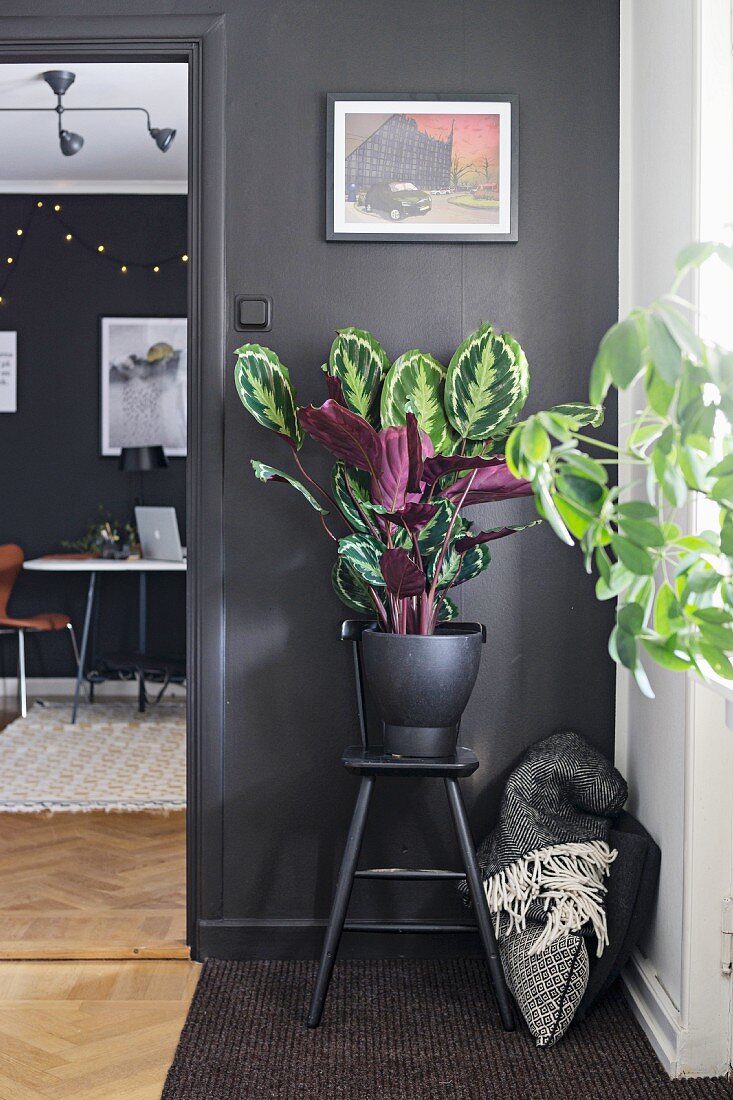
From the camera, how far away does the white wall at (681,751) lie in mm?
1896

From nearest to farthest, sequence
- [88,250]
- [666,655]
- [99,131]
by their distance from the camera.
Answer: [666,655], [99,131], [88,250]

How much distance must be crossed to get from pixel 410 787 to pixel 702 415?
167cm

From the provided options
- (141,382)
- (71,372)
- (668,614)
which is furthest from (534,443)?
(71,372)

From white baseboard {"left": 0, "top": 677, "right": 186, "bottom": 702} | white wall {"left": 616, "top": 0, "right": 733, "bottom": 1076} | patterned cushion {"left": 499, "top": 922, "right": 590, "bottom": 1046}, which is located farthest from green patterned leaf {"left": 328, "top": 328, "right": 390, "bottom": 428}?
white baseboard {"left": 0, "top": 677, "right": 186, "bottom": 702}

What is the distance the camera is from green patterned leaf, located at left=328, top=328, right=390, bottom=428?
215cm

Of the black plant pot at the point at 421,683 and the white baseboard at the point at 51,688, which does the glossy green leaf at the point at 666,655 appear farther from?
the white baseboard at the point at 51,688

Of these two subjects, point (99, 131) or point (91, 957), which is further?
point (99, 131)

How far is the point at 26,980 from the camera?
2.30 m

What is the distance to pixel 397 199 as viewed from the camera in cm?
238

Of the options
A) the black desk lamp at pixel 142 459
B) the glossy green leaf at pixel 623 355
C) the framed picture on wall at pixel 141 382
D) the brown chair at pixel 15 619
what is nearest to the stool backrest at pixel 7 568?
the brown chair at pixel 15 619

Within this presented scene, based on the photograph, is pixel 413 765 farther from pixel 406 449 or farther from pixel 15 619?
pixel 15 619

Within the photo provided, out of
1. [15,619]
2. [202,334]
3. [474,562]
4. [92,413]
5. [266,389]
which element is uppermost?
[92,413]

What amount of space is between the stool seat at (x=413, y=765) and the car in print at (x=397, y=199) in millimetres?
1258

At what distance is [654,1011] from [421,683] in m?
0.83
